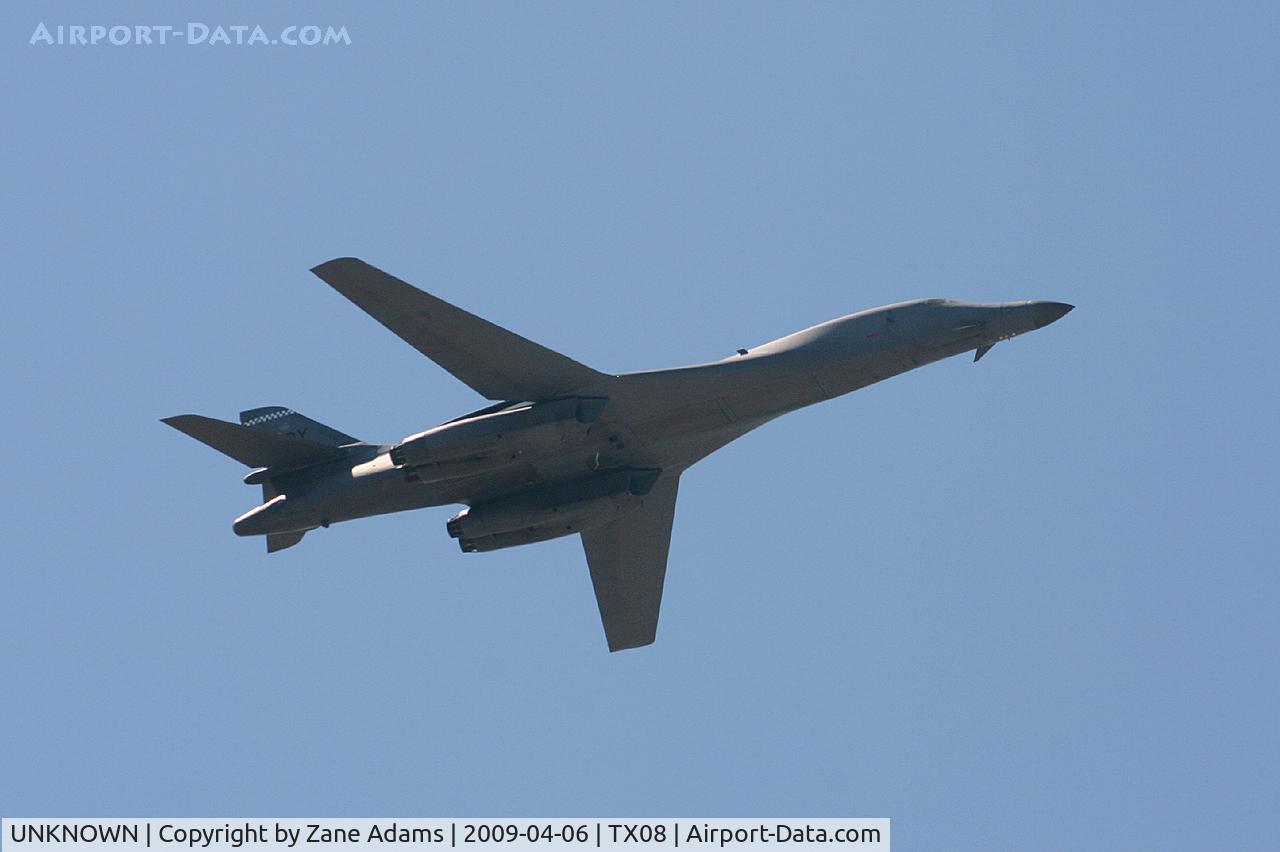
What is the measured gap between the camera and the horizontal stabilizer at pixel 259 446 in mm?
41781

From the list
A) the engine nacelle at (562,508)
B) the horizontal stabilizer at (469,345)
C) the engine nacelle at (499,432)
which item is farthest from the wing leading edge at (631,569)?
the horizontal stabilizer at (469,345)

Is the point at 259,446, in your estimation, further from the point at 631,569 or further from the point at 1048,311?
the point at 1048,311

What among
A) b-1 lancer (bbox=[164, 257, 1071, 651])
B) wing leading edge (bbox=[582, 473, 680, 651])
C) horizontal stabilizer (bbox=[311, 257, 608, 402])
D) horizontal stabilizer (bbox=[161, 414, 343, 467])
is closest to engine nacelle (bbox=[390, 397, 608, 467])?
b-1 lancer (bbox=[164, 257, 1071, 651])

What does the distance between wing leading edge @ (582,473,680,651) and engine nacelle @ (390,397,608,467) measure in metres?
6.28

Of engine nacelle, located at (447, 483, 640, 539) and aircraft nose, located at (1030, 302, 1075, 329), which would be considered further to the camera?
engine nacelle, located at (447, 483, 640, 539)

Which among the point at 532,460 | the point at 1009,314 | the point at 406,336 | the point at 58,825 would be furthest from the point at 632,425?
the point at 58,825

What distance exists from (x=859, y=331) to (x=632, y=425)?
5161mm

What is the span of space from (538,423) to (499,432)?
0.83 m

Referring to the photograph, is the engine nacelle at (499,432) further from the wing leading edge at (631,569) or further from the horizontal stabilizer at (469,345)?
the wing leading edge at (631,569)

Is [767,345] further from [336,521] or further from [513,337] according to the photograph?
[336,521]

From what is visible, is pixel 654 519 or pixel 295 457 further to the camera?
pixel 654 519

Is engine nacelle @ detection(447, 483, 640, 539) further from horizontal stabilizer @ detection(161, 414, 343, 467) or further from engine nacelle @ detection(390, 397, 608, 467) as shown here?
horizontal stabilizer @ detection(161, 414, 343, 467)

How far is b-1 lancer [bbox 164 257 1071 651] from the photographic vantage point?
1550 inches

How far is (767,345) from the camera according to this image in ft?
133
